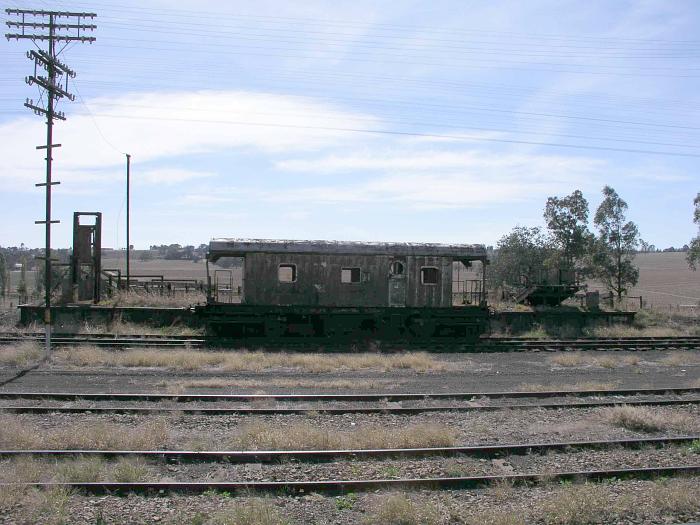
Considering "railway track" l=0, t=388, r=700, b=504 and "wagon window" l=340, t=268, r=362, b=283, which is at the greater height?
"wagon window" l=340, t=268, r=362, b=283

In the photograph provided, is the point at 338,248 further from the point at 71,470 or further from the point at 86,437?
the point at 71,470

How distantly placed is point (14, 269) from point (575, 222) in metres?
109

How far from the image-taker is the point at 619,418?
10477 millimetres

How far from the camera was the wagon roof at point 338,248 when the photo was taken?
21.5 metres

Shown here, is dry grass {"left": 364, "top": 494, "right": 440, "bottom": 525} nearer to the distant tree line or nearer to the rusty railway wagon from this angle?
the rusty railway wagon

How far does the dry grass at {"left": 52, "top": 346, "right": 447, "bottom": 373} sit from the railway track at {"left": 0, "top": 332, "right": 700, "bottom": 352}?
5.89 ft

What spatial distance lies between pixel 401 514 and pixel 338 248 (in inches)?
636

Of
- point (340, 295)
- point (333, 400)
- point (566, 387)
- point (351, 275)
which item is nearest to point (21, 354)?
point (333, 400)

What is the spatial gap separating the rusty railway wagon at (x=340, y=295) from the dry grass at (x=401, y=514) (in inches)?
576

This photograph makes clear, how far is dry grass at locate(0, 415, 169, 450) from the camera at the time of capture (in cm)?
856

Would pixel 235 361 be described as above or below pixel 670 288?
below

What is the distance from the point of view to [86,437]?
874 centimetres

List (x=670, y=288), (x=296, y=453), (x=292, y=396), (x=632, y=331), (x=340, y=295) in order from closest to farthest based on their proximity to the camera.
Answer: (x=296, y=453) → (x=292, y=396) → (x=340, y=295) → (x=632, y=331) → (x=670, y=288)

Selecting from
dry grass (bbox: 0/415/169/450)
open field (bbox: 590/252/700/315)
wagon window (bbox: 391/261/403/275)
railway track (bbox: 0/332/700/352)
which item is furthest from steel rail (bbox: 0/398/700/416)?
open field (bbox: 590/252/700/315)
